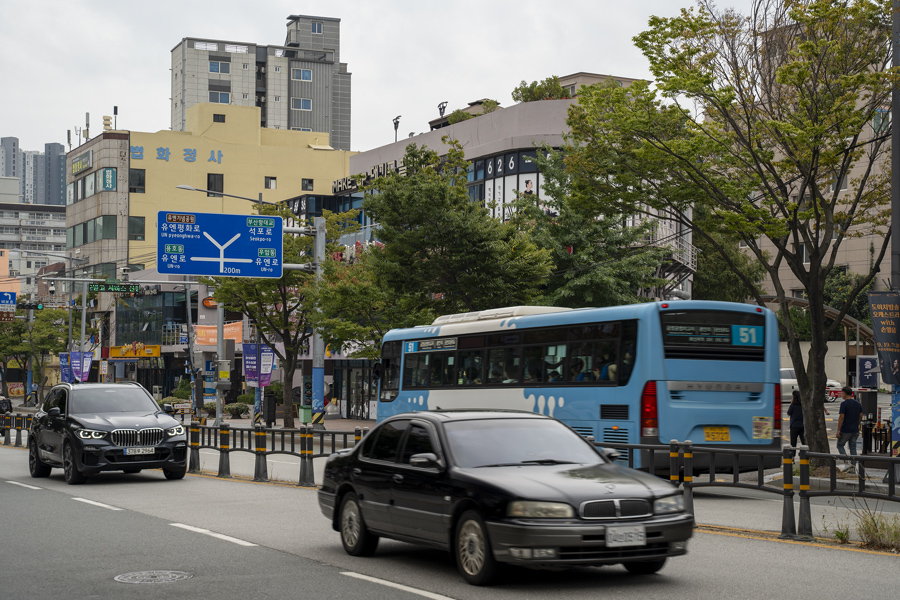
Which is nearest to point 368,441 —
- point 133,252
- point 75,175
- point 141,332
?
point 141,332

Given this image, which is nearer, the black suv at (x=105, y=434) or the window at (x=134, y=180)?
the black suv at (x=105, y=434)

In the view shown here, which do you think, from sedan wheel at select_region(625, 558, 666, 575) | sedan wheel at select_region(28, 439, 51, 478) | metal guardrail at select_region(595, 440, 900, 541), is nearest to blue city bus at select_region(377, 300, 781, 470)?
metal guardrail at select_region(595, 440, 900, 541)

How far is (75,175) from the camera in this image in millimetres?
95688

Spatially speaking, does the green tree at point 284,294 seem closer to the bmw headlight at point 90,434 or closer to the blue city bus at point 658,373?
the blue city bus at point 658,373

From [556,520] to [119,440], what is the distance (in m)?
12.5

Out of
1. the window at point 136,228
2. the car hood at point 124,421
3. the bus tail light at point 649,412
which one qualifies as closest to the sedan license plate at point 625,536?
the bus tail light at point 649,412

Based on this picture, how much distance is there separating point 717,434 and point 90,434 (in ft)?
35.5

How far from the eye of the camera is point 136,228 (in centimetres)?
9069

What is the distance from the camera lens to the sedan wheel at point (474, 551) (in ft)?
27.1

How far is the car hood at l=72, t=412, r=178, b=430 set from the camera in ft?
61.2

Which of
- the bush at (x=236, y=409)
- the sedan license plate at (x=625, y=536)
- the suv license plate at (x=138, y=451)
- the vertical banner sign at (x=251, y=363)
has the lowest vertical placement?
the bush at (x=236, y=409)

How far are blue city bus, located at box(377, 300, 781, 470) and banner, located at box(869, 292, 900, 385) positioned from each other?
2.28 meters

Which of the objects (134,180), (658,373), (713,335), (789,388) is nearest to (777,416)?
(713,335)

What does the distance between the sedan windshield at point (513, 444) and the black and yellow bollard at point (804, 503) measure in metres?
2.94
